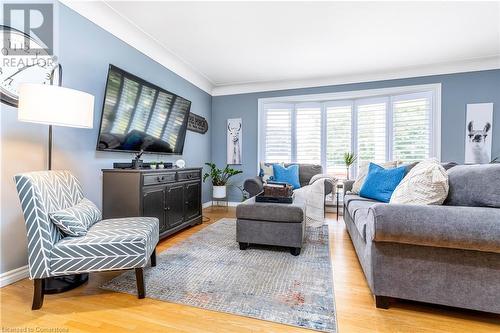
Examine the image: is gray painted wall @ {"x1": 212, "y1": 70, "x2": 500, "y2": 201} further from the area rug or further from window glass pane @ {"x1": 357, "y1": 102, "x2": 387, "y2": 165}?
the area rug

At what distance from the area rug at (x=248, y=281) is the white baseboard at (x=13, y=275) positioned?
72 cm

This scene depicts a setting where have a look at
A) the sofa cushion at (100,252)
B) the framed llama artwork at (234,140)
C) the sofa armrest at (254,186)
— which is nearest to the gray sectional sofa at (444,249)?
the sofa cushion at (100,252)

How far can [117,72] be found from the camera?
2.51 metres

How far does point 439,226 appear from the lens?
1297 millimetres

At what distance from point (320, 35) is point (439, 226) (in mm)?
2656

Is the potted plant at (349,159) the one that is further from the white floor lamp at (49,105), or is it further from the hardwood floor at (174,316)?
the white floor lamp at (49,105)

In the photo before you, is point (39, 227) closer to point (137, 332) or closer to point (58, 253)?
point (58, 253)

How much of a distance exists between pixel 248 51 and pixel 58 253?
127 inches

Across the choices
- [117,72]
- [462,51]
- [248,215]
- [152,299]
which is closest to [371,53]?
[462,51]

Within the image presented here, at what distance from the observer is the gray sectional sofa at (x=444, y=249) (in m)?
1.27

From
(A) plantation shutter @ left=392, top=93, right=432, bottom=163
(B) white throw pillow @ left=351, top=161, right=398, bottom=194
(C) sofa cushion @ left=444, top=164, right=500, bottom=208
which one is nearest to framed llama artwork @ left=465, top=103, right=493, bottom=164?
(A) plantation shutter @ left=392, top=93, right=432, bottom=163

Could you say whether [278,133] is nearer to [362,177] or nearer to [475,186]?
[362,177]

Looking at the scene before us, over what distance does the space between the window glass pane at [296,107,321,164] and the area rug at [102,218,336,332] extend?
7.98 feet

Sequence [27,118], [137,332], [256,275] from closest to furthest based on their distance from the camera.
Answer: [137,332]
[27,118]
[256,275]
